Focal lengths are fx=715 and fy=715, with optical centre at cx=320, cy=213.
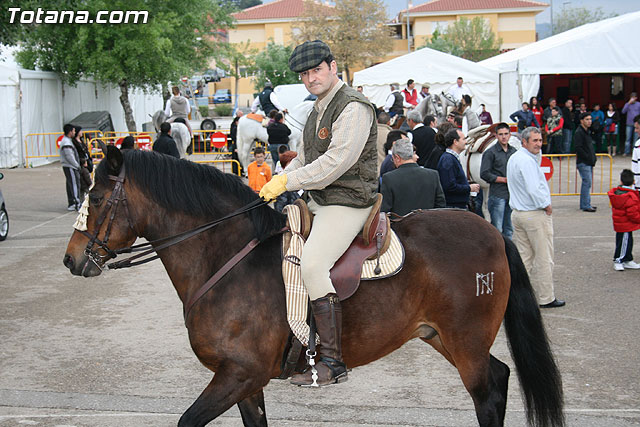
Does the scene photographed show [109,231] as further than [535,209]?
No

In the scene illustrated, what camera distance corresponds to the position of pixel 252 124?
19.8 meters

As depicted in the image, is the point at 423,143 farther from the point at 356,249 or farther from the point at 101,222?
the point at 101,222

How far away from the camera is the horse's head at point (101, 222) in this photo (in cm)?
430

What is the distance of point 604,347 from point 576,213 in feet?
28.6

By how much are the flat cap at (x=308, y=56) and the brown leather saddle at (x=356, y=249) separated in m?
0.84

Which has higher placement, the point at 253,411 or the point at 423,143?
the point at 423,143

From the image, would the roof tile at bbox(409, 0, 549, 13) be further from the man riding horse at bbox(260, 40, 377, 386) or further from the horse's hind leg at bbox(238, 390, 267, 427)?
the horse's hind leg at bbox(238, 390, 267, 427)

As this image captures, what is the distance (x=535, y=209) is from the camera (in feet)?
29.1

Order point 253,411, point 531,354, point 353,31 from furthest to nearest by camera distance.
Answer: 1. point 353,31
2. point 531,354
3. point 253,411

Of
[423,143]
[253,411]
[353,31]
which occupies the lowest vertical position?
[253,411]

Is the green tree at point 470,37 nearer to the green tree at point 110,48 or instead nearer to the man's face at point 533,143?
the green tree at point 110,48

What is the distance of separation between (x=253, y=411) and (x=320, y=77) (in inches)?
85.2

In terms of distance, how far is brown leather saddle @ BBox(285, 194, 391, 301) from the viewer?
438 centimetres

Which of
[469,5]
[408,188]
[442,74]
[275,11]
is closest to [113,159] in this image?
[408,188]
